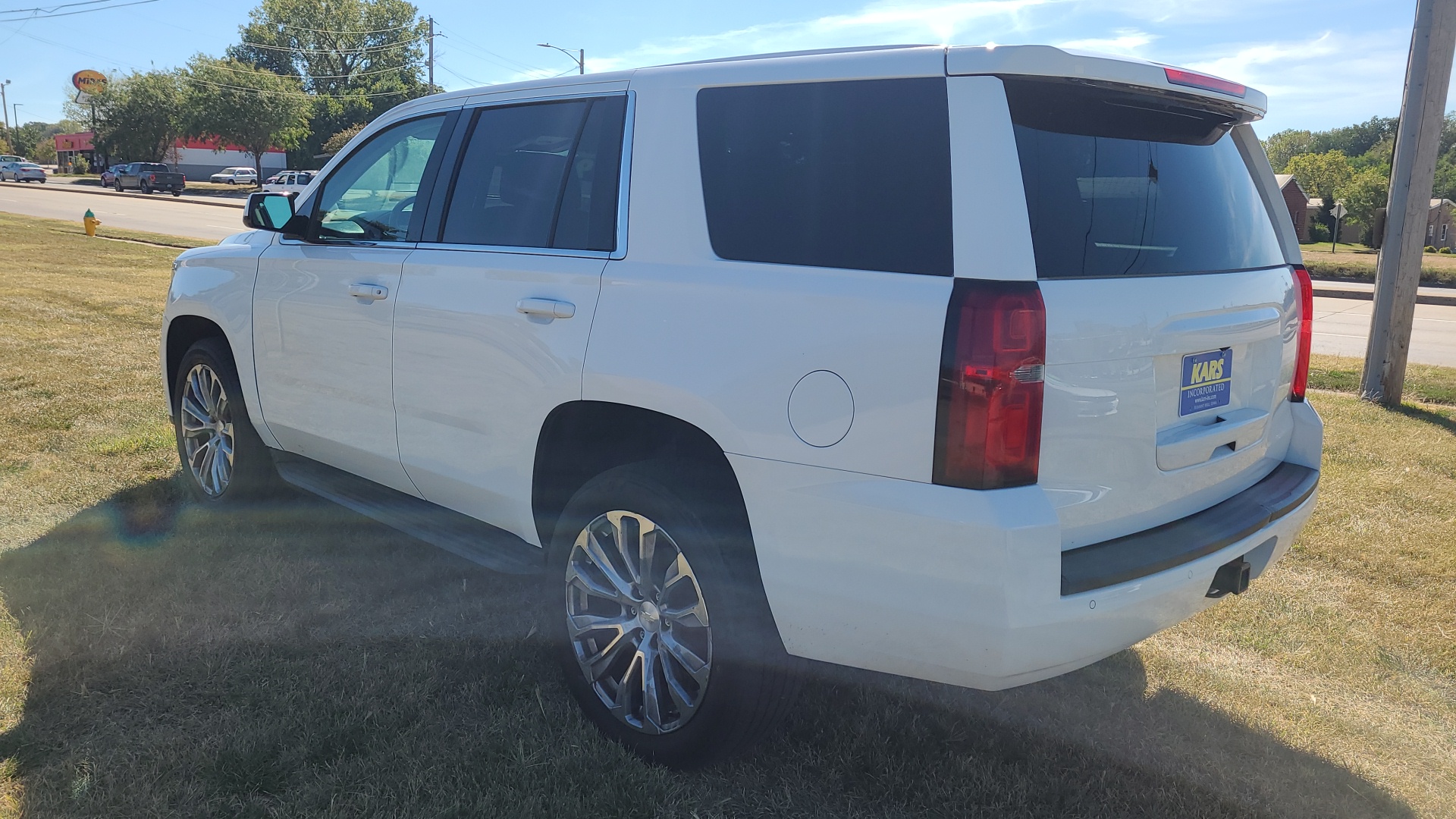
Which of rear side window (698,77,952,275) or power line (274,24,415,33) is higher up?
power line (274,24,415,33)

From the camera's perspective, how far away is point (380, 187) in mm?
4172

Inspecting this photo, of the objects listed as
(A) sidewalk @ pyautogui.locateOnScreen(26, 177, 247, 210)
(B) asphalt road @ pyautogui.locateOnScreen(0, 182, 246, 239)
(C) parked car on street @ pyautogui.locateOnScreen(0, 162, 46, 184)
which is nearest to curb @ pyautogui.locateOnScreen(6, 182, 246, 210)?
(A) sidewalk @ pyautogui.locateOnScreen(26, 177, 247, 210)

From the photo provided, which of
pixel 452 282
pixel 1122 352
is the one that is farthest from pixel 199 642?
pixel 1122 352

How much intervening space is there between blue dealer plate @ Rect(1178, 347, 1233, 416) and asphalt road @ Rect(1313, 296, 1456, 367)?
779 centimetres

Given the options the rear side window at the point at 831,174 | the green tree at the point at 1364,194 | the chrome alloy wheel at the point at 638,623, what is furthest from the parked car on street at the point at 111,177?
the green tree at the point at 1364,194

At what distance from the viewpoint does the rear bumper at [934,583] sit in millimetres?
2344

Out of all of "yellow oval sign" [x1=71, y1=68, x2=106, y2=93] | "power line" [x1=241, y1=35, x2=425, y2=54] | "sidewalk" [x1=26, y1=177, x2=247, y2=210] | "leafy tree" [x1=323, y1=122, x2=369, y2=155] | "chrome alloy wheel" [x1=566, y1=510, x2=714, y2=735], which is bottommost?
"chrome alloy wheel" [x1=566, y1=510, x2=714, y2=735]

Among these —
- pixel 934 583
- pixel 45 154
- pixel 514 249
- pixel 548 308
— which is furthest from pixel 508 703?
pixel 45 154

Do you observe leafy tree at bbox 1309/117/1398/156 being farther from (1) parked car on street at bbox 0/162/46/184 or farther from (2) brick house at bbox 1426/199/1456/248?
(1) parked car on street at bbox 0/162/46/184

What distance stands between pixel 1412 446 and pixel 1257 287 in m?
4.97

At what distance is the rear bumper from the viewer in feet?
7.69

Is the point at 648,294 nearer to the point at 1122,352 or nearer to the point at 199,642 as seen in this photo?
the point at 1122,352

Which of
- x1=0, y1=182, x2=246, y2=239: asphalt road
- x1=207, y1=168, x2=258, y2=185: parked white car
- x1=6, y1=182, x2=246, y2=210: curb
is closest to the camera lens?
x1=0, y1=182, x2=246, y2=239: asphalt road

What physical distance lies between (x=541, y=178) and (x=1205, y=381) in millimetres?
2175
